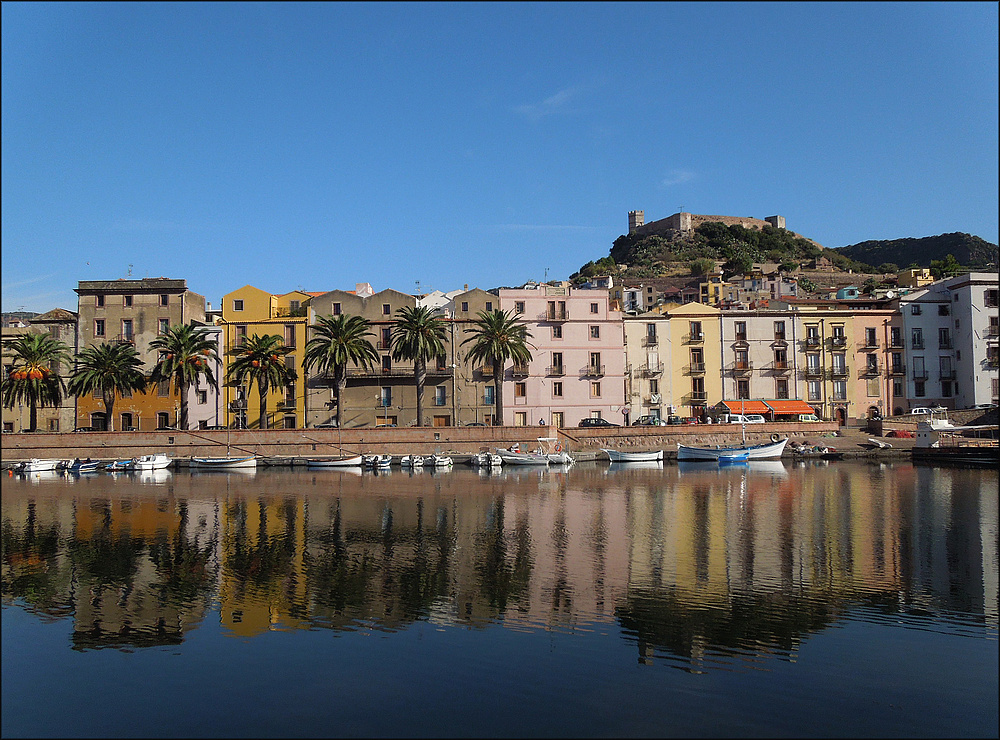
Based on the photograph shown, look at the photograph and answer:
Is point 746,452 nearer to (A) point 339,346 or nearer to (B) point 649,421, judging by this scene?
(B) point 649,421

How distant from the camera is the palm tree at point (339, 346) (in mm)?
69688

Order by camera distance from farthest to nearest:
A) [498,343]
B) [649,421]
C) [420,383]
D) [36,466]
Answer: [649,421] < [420,383] < [498,343] < [36,466]

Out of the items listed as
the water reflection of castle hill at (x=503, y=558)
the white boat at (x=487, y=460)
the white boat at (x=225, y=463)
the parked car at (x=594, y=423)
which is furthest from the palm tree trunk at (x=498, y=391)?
the water reflection of castle hill at (x=503, y=558)

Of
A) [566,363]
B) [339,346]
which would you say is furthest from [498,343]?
[339,346]

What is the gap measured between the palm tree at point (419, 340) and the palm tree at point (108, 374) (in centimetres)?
2298

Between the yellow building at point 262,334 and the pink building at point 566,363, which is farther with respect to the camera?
the pink building at point 566,363

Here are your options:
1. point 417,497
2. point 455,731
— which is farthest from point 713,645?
point 417,497

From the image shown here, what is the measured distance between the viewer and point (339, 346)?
69688mm

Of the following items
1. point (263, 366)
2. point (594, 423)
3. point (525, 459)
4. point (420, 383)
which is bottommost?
point (525, 459)

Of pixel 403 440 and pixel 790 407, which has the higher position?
pixel 790 407

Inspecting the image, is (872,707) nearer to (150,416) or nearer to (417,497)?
(417,497)

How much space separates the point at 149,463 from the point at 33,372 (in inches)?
470

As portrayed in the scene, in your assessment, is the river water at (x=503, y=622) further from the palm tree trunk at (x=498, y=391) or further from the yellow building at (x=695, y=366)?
the yellow building at (x=695, y=366)

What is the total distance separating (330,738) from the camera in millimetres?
15016
